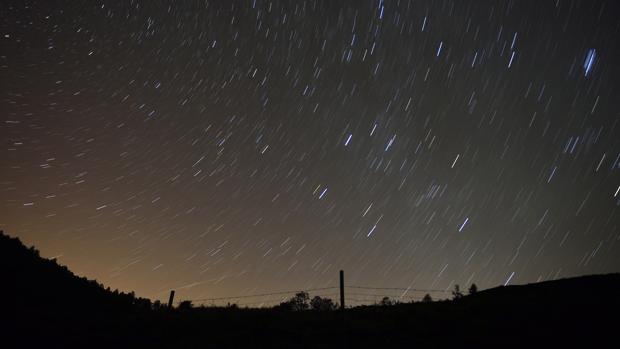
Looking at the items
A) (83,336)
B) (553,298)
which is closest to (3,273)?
(83,336)

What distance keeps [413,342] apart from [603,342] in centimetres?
444

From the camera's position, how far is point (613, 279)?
1502cm

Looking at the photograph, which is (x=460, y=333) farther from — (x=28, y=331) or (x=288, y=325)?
(x=28, y=331)

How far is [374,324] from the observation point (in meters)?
11.9

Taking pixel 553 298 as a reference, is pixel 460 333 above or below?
below

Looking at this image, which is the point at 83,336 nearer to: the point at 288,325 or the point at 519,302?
the point at 288,325

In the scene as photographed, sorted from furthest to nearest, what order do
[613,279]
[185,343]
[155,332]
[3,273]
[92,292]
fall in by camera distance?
[92,292]
[3,273]
[613,279]
[155,332]
[185,343]

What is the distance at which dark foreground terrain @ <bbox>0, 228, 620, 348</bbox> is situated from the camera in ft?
32.5

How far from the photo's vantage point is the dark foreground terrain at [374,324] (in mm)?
9914

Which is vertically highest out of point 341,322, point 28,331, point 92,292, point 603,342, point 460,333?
point 92,292

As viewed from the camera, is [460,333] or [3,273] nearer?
[460,333]

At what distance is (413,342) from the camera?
10023mm

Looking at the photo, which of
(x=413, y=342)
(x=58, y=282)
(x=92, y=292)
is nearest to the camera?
(x=413, y=342)

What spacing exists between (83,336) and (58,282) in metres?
11.1
